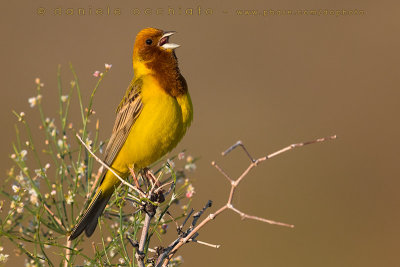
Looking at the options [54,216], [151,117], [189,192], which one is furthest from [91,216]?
[151,117]

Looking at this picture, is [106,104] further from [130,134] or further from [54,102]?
[130,134]

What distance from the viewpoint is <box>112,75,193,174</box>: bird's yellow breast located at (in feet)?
10.2

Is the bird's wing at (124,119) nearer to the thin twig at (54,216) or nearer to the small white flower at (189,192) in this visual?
the thin twig at (54,216)

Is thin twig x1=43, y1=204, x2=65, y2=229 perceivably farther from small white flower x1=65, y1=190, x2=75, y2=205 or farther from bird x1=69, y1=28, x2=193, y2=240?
bird x1=69, y1=28, x2=193, y2=240

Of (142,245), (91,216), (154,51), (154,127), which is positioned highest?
(154,51)

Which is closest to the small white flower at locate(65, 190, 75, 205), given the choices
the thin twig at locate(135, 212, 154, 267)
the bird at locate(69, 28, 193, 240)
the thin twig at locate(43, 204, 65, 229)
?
the thin twig at locate(43, 204, 65, 229)

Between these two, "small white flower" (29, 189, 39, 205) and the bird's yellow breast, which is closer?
"small white flower" (29, 189, 39, 205)

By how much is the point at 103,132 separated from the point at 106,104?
1.20 m

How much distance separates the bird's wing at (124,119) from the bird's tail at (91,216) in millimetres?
470

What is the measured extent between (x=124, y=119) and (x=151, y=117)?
0.18m

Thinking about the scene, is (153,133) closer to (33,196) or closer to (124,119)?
(124,119)

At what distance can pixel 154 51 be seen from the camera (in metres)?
3.38

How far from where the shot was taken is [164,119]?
3094 millimetres

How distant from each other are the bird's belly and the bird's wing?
30 mm
